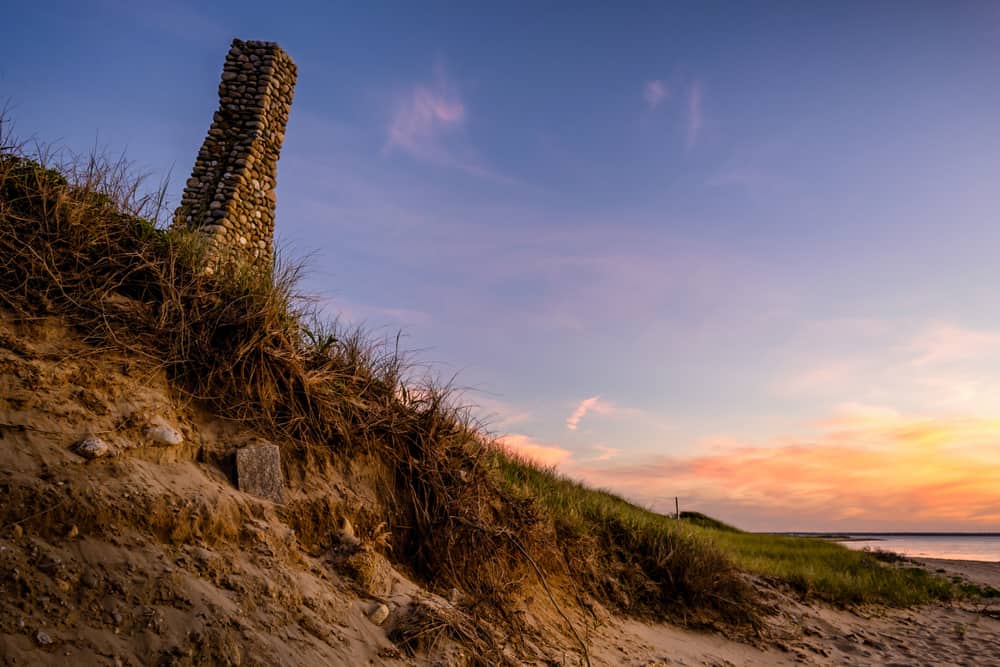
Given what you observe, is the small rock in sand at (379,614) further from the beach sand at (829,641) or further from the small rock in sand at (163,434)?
the beach sand at (829,641)

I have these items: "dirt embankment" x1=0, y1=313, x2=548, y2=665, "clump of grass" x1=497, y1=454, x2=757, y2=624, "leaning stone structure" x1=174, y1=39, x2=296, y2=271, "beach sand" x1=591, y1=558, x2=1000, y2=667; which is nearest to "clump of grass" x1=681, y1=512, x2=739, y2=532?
"beach sand" x1=591, y1=558, x2=1000, y2=667

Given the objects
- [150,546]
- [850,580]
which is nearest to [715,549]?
[850,580]

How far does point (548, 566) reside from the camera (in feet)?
21.1

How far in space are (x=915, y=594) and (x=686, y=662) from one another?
8924 mm

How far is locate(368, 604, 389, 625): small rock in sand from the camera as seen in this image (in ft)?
12.3

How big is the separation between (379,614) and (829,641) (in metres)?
7.04

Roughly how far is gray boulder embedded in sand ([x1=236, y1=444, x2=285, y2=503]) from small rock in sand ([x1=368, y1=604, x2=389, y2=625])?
3.18ft

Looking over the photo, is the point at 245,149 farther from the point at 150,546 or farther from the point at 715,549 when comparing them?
the point at 715,549

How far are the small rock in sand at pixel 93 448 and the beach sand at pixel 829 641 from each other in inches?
159

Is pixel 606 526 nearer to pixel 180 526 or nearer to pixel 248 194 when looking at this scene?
pixel 180 526

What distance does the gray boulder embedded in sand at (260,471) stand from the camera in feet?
13.0

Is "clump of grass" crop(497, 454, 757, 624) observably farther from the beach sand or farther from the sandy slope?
the sandy slope

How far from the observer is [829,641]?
316 inches

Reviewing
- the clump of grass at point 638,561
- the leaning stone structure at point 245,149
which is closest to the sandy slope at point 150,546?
the clump of grass at point 638,561
